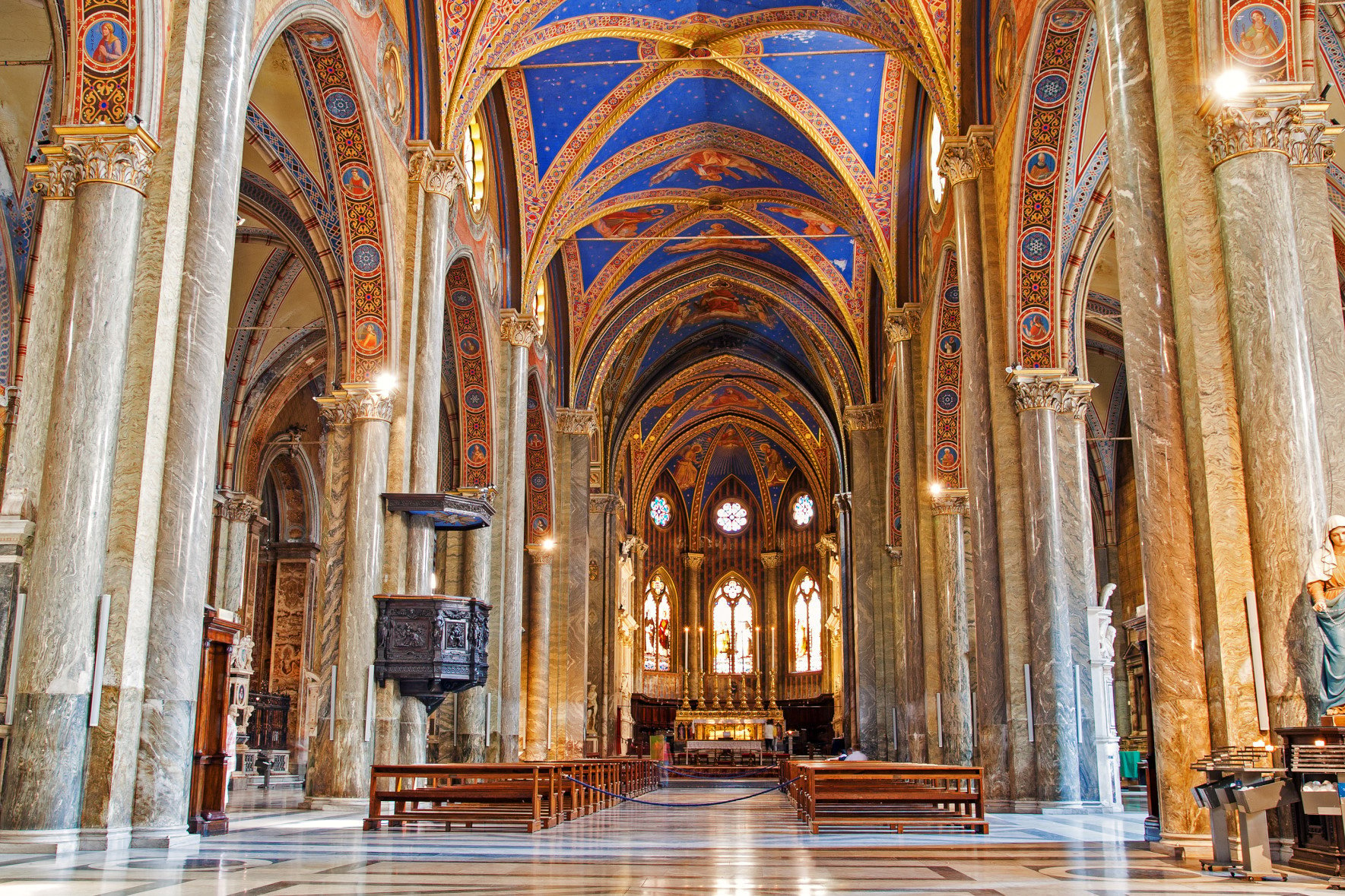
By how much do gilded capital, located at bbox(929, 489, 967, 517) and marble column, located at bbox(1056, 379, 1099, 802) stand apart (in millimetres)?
5520

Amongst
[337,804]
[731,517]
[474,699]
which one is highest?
[731,517]

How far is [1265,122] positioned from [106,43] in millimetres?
8385

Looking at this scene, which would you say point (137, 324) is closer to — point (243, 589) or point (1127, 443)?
point (243, 589)

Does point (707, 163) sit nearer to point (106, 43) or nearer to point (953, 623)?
point (953, 623)

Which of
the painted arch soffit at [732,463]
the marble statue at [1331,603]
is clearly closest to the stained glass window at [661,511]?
the painted arch soffit at [732,463]

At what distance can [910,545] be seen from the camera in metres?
20.7

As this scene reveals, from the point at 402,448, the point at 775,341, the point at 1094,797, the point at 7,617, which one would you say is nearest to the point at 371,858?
the point at 7,617

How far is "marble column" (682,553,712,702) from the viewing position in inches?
1788

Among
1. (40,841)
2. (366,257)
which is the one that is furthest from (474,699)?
(40,841)

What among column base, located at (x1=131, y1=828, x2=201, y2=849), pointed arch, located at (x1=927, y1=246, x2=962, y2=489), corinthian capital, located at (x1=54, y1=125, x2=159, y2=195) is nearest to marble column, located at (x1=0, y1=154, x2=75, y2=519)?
corinthian capital, located at (x1=54, y1=125, x2=159, y2=195)

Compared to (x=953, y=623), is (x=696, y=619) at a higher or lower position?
higher

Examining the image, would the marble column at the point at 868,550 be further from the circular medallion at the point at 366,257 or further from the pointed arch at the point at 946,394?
the circular medallion at the point at 366,257

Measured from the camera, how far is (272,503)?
2856 cm

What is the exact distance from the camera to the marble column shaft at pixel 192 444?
8.00 m
